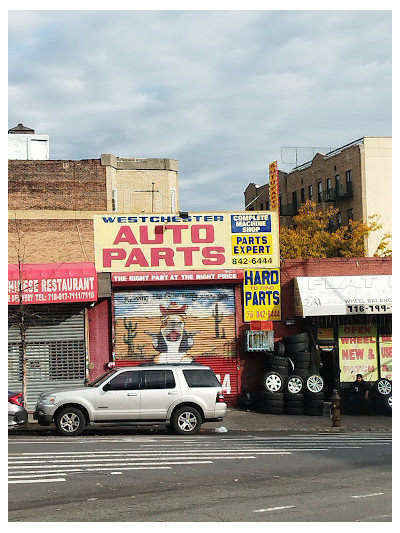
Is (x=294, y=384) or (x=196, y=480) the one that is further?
(x=294, y=384)

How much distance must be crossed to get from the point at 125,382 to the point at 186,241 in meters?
8.96

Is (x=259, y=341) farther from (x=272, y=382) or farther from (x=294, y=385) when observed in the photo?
(x=294, y=385)

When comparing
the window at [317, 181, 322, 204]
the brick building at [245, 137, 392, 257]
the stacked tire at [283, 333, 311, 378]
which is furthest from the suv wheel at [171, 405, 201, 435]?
the window at [317, 181, 322, 204]

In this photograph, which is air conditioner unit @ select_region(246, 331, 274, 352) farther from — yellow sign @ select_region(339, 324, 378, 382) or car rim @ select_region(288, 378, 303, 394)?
yellow sign @ select_region(339, 324, 378, 382)

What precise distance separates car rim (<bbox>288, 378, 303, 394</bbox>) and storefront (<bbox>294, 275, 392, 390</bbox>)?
1845mm

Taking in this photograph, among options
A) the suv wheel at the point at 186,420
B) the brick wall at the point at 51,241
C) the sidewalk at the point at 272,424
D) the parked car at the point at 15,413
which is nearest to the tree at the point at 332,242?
the brick wall at the point at 51,241

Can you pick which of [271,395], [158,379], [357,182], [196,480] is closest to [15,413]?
[158,379]

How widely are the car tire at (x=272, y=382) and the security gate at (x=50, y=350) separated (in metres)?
6.17

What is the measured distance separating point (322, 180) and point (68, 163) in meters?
36.2

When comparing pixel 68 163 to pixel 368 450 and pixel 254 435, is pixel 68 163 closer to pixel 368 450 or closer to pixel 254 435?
pixel 254 435

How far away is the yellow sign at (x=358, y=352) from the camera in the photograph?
28.7 metres

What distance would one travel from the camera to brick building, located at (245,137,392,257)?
62.0 metres

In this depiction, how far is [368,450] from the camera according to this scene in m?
17.9

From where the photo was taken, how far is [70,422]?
20.1 meters
